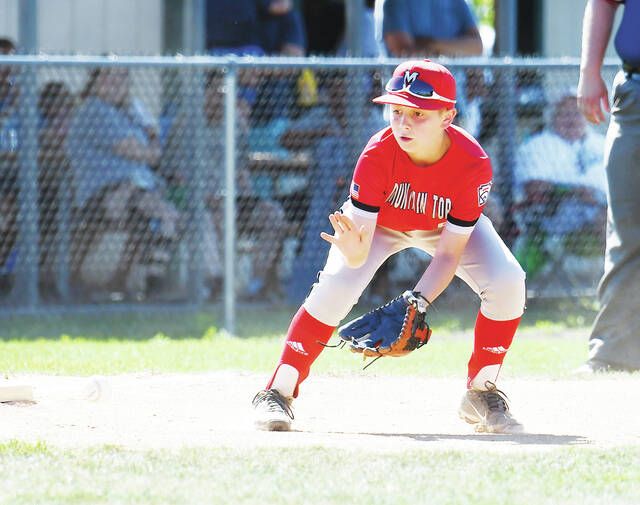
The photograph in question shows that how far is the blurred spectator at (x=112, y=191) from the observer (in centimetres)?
943

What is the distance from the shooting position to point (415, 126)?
5.33m

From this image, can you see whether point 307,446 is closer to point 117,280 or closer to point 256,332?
point 256,332

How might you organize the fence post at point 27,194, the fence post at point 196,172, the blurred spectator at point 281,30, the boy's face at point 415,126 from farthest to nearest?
the blurred spectator at point 281,30 < the fence post at point 196,172 < the fence post at point 27,194 < the boy's face at point 415,126

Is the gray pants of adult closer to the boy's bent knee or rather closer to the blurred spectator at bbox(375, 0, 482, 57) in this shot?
the boy's bent knee

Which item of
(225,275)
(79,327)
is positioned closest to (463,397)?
(225,275)

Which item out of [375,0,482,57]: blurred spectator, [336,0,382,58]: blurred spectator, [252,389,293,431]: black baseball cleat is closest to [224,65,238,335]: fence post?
[375,0,482,57]: blurred spectator

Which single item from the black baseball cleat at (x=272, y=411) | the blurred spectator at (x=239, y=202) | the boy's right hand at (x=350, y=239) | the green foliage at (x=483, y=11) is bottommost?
the green foliage at (x=483, y=11)

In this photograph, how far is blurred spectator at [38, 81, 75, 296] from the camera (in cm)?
941

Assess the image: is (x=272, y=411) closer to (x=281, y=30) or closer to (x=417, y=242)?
(x=417, y=242)

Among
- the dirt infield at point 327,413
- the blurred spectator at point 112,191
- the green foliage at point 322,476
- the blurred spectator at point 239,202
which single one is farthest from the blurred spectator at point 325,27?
the green foliage at point 322,476

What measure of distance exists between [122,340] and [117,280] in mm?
1155

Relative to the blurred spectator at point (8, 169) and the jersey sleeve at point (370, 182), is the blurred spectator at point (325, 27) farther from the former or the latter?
the jersey sleeve at point (370, 182)

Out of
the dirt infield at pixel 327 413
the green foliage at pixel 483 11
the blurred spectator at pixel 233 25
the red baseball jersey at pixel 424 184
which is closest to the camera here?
the dirt infield at pixel 327 413

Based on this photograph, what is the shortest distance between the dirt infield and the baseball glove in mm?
346
